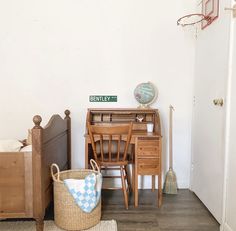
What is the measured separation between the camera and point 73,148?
2902 millimetres

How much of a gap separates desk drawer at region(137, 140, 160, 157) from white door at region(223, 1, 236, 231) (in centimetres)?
66

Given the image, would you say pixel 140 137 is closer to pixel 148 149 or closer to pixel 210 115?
pixel 148 149

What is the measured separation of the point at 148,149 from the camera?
7.83ft

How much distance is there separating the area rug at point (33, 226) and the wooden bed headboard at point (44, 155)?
0.21m

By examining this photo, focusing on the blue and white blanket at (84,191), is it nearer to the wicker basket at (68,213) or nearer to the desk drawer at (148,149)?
the wicker basket at (68,213)

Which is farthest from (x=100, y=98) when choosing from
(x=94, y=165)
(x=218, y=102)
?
(x=218, y=102)

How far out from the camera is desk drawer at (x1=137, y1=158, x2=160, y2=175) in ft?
7.82

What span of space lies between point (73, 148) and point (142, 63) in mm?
1235

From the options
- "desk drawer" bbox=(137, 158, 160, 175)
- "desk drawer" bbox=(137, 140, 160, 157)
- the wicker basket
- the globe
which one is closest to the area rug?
the wicker basket

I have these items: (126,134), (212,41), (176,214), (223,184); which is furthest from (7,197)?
(212,41)

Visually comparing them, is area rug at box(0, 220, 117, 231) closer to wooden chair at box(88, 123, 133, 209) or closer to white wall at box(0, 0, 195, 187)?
wooden chair at box(88, 123, 133, 209)

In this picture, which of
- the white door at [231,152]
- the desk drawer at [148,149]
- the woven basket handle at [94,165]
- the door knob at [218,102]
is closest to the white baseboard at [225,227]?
the white door at [231,152]

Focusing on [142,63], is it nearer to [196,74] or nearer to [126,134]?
[196,74]

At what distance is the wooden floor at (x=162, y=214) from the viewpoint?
6.66 feet
